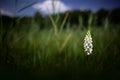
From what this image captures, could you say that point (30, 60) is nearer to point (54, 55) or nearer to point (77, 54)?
point (54, 55)

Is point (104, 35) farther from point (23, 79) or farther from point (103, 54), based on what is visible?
point (23, 79)

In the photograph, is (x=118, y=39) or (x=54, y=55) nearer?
(x=54, y=55)

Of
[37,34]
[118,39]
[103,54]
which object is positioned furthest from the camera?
[118,39]

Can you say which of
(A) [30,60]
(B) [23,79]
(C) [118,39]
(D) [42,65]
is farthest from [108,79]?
(C) [118,39]

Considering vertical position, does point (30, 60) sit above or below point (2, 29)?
below

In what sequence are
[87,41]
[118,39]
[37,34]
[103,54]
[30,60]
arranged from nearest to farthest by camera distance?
[87,41], [30,60], [103,54], [37,34], [118,39]

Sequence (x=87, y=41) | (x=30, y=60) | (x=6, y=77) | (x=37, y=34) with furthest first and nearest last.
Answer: (x=37, y=34), (x=30, y=60), (x=87, y=41), (x=6, y=77)

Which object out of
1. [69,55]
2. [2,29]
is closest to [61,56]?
[69,55]

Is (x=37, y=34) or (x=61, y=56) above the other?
(x=37, y=34)

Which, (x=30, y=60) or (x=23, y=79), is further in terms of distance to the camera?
(x=30, y=60)
